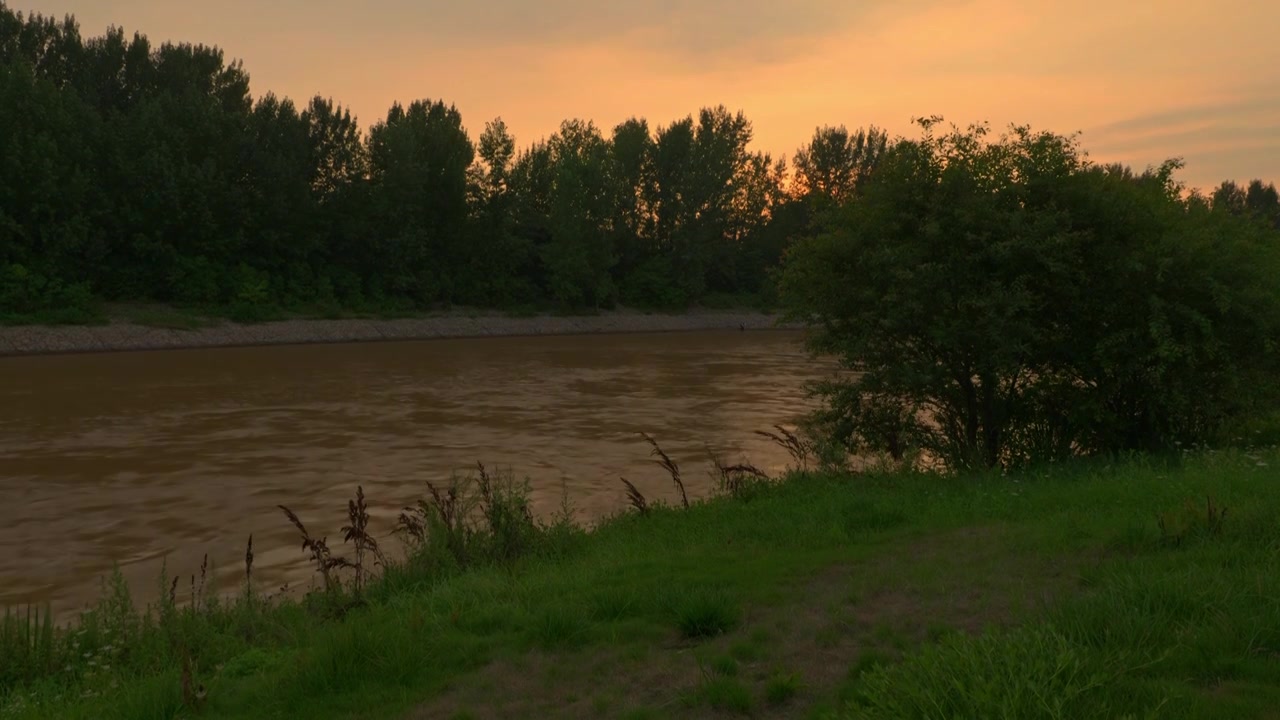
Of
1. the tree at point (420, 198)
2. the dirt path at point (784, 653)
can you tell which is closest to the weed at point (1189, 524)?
the dirt path at point (784, 653)

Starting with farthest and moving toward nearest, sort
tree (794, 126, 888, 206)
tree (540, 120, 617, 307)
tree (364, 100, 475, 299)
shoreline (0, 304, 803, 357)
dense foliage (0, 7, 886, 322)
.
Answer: tree (794, 126, 888, 206) < tree (540, 120, 617, 307) < tree (364, 100, 475, 299) < dense foliage (0, 7, 886, 322) < shoreline (0, 304, 803, 357)

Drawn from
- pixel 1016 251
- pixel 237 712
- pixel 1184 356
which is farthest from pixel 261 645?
pixel 1184 356

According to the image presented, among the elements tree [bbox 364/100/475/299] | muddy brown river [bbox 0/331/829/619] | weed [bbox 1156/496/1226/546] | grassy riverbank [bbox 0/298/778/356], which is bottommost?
muddy brown river [bbox 0/331/829/619]

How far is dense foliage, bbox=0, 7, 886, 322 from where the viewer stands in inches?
2283

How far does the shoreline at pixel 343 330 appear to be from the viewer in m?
49.6

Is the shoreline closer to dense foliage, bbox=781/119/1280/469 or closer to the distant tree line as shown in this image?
the distant tree line

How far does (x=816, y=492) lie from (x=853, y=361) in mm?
3232

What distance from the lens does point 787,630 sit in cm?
689

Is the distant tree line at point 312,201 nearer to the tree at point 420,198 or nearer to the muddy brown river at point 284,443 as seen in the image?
the tree at point 420,198

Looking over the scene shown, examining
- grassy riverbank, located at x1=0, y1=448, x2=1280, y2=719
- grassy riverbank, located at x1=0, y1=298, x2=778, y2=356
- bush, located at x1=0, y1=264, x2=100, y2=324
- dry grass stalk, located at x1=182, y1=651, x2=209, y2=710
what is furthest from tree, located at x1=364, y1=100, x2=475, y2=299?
dry grass stalk, located at x1=182, y1=651, x2=209, y2=710

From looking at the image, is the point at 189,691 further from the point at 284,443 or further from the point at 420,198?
the point at 420,198

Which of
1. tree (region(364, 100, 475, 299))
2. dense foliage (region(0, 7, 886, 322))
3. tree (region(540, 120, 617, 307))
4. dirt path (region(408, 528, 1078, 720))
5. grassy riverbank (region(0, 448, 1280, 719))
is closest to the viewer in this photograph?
grassy riverbank (region(0, 448, 1280, 719))

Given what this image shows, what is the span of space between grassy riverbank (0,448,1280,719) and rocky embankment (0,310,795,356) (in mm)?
27835

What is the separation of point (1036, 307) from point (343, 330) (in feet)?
186
